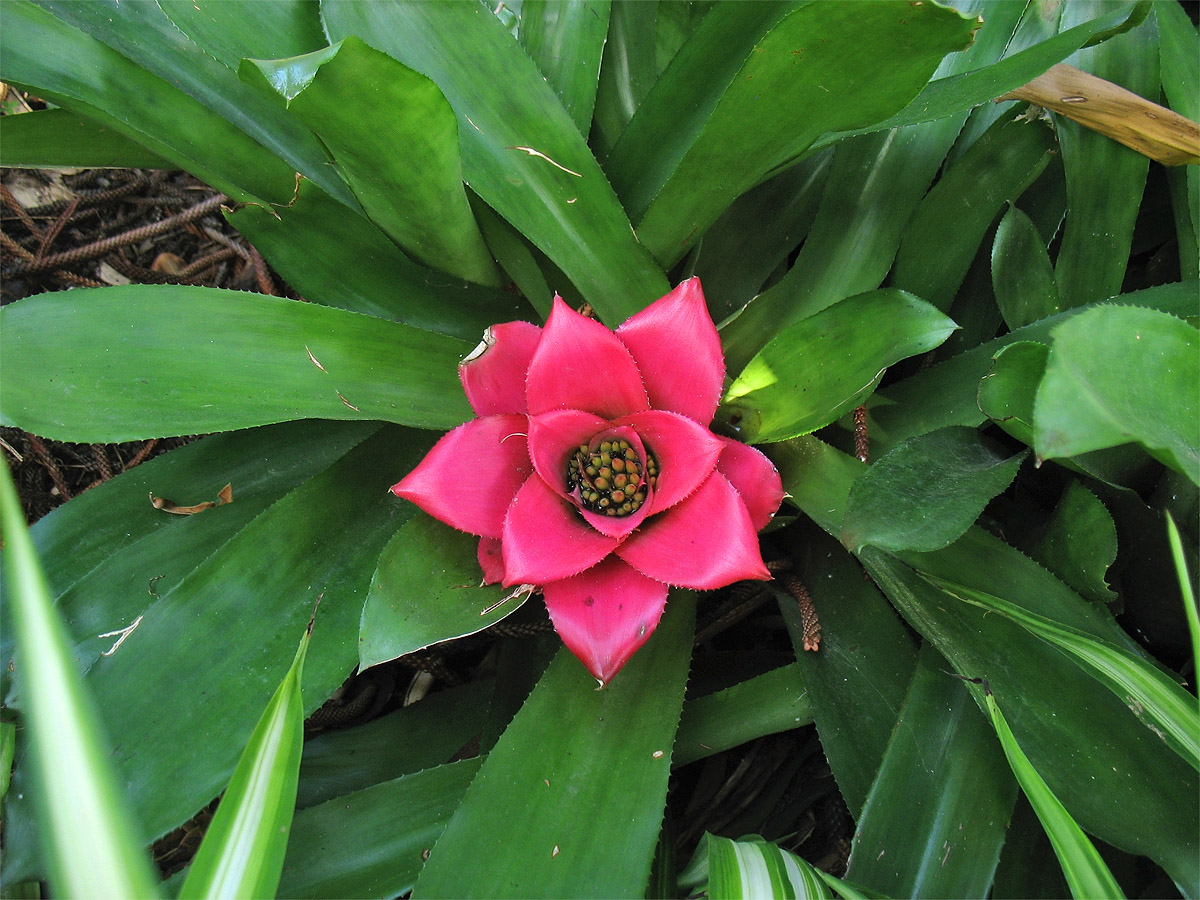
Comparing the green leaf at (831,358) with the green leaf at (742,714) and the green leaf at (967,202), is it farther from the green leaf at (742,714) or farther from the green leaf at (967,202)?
the green leaf at (742,714)

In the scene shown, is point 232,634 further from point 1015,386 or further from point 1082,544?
point 1082,544

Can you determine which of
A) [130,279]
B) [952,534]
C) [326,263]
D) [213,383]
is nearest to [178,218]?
[130,279]

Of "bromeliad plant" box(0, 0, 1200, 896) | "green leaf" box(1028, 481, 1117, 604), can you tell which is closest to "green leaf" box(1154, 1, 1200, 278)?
"bromeliad plant" box(0, 0, 1200, 896)

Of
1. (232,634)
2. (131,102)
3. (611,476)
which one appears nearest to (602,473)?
(611,476)

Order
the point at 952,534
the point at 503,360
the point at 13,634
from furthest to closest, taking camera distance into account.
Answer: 1. the point at 13,634
2. the point at 503,360
3. the point at 952,534

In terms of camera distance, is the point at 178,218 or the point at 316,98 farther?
the point at 178,218

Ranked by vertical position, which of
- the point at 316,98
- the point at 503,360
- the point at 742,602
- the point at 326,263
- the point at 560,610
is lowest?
the point at 742,602

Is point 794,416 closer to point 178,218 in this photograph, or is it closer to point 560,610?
point 560,610
